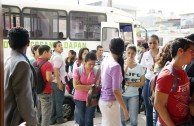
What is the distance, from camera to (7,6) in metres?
8.44

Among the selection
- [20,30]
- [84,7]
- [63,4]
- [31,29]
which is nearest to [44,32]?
[31,29]

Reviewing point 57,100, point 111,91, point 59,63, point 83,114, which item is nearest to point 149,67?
point 83,114

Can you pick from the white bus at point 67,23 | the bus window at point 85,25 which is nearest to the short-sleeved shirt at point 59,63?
the white bus at point 67,23

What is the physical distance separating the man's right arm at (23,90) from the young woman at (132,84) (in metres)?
2.34

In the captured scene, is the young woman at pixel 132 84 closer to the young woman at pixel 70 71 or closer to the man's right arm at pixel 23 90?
the young woman at pixel 70 71

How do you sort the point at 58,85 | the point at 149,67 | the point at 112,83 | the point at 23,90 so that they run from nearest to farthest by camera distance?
the point at 23,90 < the point at 112,83 < the point at 149,67 < the point at 58,85

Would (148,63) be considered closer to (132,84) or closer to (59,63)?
(132,84)

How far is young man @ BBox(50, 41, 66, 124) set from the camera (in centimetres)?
551

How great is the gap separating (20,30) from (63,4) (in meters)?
6.98

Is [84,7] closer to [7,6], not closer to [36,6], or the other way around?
[36,6]

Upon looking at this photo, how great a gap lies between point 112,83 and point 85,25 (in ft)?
22.3

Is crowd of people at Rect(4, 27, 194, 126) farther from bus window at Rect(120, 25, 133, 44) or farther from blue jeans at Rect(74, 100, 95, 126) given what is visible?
bus window at Rect(120, 25, 133, 44)

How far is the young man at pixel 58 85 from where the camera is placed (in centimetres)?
551

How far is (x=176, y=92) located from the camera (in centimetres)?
241
